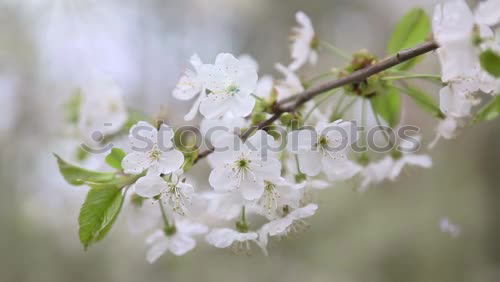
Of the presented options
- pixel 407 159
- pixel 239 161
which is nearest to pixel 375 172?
pixel 407 159

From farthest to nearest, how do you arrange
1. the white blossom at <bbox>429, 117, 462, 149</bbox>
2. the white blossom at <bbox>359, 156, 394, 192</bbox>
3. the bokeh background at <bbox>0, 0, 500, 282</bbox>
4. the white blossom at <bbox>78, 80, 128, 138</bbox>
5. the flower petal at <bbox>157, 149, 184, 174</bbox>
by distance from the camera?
the bokeh background at <bbox>0, 0, 500, 282</bbox> < the white blossom at <bbox>78, 80, 128, 138</bbox> < the white blossom at <bbox>359, 156, 394, 192</bbox> < the white blossom at <bbox>429, 117, 462, 149</bbox> < the flower petal at <bbox>157, 149, 184, 174</bbox>

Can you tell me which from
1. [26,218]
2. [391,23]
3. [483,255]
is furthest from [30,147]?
[391,23]

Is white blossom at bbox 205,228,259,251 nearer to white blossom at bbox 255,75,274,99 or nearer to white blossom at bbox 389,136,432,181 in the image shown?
white blossom at bbox 255,75,274,99

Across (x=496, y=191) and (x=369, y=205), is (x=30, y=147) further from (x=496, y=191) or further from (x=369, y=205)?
(x=496, y=191)

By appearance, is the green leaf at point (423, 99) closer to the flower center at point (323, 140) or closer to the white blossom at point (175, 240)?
the flower center at point (323, 140)

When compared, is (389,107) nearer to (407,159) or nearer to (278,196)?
(407,159)

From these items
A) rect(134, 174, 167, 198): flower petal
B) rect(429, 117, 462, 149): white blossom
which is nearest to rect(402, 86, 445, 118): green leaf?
rect(429, 117, 462, 149): white blossom
